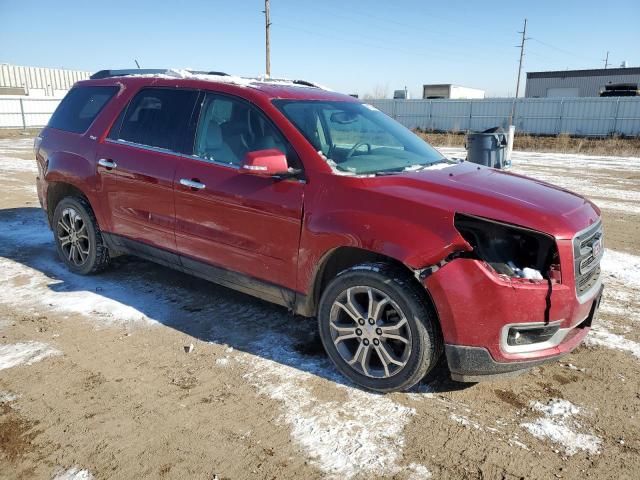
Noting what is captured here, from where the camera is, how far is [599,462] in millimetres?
2594

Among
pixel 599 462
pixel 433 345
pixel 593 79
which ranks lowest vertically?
pixel 599 462

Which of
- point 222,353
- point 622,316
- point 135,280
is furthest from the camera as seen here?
point 135,280

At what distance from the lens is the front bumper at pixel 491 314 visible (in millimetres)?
2725

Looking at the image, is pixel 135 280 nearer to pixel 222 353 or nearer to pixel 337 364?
pixel 222 353

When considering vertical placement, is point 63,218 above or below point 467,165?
below

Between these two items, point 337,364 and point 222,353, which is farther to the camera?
point 222,353

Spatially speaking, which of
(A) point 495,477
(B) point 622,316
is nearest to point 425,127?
(B) point 622,316

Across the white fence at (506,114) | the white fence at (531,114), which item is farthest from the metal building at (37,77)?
the white fence at (531,114)

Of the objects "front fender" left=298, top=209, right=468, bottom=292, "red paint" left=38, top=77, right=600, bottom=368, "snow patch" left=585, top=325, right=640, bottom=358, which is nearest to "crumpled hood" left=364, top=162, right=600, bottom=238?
"red paint" left=38, top=77, right=600, bottom=368

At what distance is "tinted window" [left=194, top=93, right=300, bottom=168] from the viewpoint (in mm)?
3617

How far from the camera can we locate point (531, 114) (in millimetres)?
31672

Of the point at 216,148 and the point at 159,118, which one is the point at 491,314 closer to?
the point at 216,148

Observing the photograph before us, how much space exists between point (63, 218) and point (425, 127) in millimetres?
32299

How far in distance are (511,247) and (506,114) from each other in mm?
32479
